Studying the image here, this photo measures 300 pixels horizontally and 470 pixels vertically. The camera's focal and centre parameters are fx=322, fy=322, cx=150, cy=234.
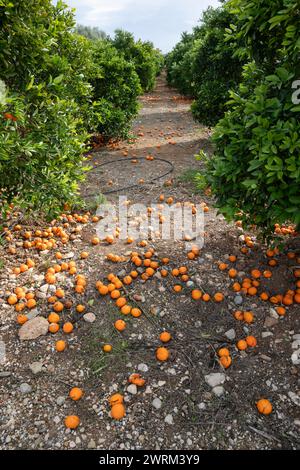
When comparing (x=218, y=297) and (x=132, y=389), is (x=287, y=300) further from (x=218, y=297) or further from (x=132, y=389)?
(x=132, y=389)

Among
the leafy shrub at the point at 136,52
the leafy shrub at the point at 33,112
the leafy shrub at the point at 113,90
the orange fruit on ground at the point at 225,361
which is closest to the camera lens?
the orange fruit on ground at the point at 225,361

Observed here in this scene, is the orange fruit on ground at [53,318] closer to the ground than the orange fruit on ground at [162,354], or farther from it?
farther from it

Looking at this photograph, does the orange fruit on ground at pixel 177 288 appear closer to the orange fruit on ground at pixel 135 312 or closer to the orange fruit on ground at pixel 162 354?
the orange fruit on ground at pixel 135 312

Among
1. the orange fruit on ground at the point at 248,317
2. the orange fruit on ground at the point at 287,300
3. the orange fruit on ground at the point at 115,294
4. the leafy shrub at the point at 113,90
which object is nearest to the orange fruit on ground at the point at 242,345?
the orange fruit on ground at the point at 248,317

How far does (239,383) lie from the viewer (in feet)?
10.3

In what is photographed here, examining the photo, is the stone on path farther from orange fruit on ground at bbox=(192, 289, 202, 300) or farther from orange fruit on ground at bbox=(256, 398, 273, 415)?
orange fruit on ground at bbox=(256, 398, 273, 415)

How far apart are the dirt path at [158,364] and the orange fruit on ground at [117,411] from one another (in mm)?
56

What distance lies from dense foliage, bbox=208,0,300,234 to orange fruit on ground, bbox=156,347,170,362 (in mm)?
1606

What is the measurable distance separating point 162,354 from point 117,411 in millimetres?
696

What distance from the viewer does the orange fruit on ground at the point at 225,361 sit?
10.7 ft

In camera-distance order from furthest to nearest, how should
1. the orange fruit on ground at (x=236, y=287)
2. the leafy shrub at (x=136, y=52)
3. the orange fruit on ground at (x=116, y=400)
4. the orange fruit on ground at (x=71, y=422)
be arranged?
the leafy shrub at (x=136, y=52) → the orange fruit on ground at (x=236, y=287) → the orange fruit on ground at (x=116, y=400) → the orange fruit on ground at (x=71, y=422)

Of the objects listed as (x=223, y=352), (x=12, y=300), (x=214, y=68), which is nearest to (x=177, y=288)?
(x=223, y=352)

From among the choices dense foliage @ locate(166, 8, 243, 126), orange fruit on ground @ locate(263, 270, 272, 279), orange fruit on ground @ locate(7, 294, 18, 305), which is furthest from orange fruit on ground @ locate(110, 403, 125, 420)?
dense foliage @ locate(166, 8, 243, 126)

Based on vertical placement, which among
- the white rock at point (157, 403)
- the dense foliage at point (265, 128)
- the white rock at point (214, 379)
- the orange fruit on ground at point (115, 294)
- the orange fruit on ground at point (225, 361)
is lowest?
the white rock at point (157, 403)
